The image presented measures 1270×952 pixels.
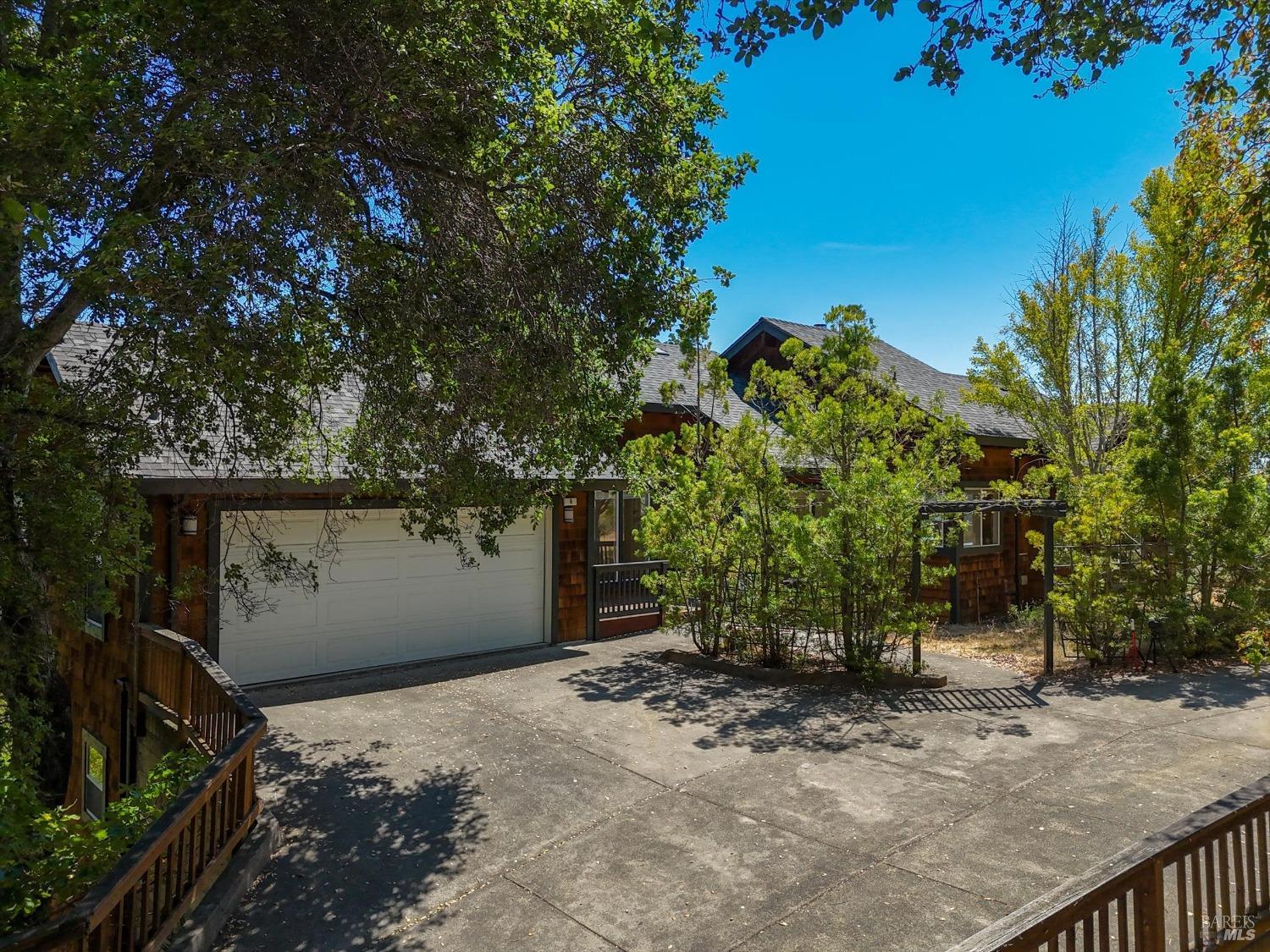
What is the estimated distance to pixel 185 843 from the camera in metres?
4.23

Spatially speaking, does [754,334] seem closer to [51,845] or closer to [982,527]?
[982,527]

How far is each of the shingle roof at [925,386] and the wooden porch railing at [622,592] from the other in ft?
22.1

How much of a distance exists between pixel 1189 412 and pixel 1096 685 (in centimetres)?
355

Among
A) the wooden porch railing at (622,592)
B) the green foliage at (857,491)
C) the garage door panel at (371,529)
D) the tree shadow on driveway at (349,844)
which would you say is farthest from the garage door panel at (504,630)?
the green foliage at (857,491)

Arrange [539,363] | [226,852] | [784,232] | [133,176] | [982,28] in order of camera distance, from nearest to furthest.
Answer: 1. [226,852]
2. [982,28]
3. [133,176]
4. [539,363]
5. [784,232]

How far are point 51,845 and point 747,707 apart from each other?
626 centimetres

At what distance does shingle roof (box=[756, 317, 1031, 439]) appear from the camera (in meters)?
17.7

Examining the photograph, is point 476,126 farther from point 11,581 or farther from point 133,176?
point 11,581

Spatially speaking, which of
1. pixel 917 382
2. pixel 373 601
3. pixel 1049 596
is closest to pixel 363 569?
pixel 373 601

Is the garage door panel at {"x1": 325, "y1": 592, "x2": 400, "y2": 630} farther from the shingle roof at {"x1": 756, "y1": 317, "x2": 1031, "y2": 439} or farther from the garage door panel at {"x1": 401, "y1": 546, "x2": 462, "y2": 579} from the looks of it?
the shingle roof at {"x1": 756, "y1": 317, "x2": 1031, "y2": 439}

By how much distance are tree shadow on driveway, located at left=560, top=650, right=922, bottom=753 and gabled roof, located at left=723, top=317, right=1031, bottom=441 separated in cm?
943

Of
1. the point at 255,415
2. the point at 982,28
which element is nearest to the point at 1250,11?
the point at 982,28

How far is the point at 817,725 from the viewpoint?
26.2 feet

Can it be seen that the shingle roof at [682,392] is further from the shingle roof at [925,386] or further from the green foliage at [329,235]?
the green foliage at [329,235]
